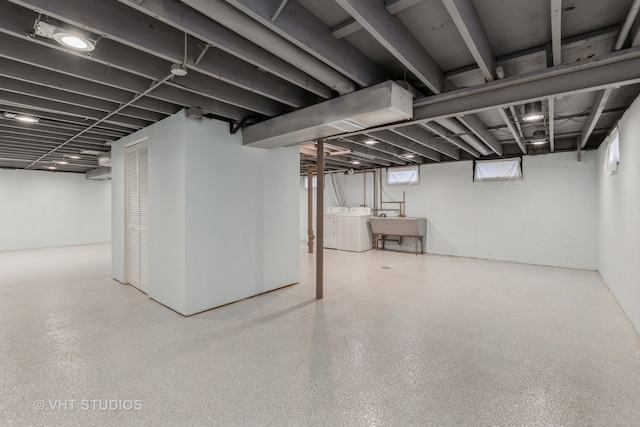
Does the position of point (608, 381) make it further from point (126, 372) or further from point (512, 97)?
point (126, 372)

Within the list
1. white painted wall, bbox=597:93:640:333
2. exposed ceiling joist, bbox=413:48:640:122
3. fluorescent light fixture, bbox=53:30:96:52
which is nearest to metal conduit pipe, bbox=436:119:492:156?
exposed ceiling joist, bbox=413:48:640:122

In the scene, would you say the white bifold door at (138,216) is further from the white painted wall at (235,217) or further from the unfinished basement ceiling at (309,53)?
the white painted wall at (235,217)

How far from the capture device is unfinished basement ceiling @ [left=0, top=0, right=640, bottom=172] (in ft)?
5.95

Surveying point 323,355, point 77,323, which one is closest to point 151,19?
point 323,355

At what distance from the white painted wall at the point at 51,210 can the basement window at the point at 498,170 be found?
36.7ft

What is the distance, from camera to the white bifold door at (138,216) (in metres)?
4.17

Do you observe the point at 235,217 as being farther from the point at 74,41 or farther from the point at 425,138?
the point at 425,138

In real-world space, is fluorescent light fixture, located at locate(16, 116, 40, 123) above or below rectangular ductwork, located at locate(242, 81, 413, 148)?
above

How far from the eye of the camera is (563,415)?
1821mm

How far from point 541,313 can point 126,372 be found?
167 inches

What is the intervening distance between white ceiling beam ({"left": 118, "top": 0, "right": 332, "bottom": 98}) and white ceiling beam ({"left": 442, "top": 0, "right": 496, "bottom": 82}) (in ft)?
4.19

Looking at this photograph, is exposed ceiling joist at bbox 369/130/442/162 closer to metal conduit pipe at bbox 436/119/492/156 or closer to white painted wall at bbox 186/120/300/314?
metal conduit pipe at bbox 436/119/492/156

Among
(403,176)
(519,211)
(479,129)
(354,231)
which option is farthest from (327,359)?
(403,176)

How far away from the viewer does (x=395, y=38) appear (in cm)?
203
